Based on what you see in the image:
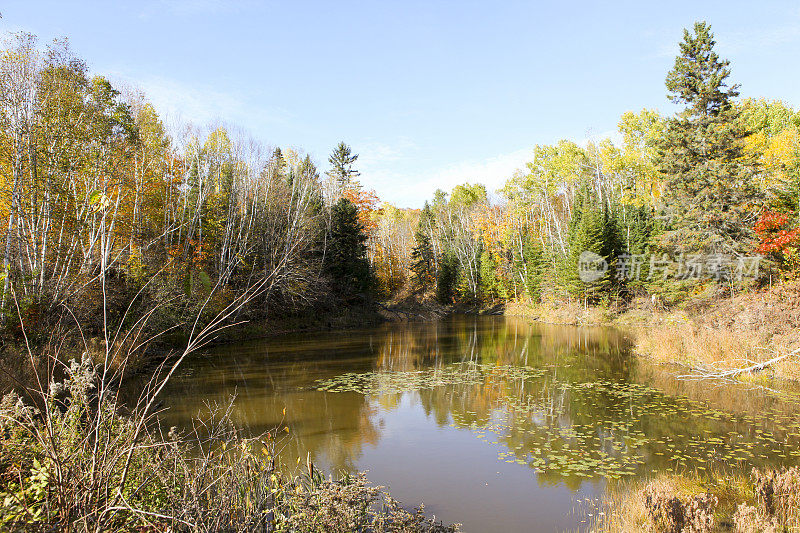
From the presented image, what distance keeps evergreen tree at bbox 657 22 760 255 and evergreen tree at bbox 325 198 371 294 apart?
20.2m

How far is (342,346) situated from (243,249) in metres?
8.25

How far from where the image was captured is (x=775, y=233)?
19.4 metres

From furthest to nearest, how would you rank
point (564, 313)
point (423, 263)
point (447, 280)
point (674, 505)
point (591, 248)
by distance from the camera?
point (423, 263) < point (447, 280) < point (564, 313) < point (591, 248) < point (674, 505)

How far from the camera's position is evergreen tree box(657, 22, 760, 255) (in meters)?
19.4

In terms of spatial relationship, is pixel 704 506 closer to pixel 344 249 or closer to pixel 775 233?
pixel 775 233

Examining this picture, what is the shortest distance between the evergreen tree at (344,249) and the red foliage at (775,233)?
2331cm

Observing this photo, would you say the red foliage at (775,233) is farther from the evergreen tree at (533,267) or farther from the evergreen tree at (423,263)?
the evergreen tree at (423,263)

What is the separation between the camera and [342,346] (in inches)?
862

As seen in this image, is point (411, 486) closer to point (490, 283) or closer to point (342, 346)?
point (342, 346)

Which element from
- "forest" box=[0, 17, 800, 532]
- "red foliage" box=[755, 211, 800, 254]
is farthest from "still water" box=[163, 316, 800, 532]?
"red foliage" box=[755, 211, 800, 254]

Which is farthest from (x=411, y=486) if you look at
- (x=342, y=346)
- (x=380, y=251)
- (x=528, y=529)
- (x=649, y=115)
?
(x=380, y=251)

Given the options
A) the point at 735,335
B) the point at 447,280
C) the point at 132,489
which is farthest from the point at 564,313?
the point at 132,489

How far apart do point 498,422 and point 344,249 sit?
24761 millimetres
